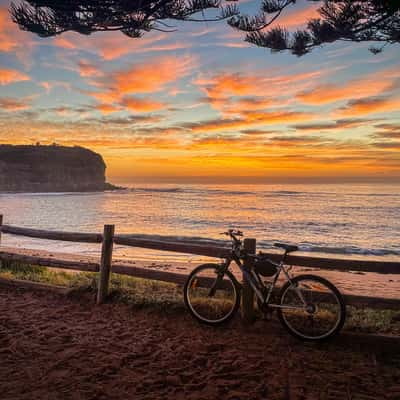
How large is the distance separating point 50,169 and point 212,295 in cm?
13142

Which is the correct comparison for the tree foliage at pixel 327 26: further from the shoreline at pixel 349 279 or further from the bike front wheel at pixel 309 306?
the shoreline at pixel 349 279

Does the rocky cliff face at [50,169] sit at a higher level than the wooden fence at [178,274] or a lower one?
higher

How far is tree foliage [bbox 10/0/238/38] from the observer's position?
5.13m

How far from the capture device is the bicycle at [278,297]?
16.0ft

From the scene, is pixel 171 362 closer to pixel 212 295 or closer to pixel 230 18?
pixel 212 295

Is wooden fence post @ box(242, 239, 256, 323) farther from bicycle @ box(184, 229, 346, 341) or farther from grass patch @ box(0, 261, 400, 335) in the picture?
grass patch @ box(0, 261, 400, 335)

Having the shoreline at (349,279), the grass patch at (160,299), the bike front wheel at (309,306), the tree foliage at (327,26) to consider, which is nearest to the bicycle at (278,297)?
the bike front wheel at (309,306)

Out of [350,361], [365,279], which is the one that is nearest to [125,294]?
[350,361]

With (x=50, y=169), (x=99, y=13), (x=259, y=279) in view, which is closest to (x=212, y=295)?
(x=259, y=279)

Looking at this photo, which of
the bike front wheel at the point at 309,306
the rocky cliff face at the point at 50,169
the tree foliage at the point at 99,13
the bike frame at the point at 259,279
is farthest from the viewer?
the rocky cliff face at the point at 50,169

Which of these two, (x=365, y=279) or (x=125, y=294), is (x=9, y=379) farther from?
(x=365, y=279)

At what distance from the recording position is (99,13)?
5.27m

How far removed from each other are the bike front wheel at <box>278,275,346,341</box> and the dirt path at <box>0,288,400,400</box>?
18 cm

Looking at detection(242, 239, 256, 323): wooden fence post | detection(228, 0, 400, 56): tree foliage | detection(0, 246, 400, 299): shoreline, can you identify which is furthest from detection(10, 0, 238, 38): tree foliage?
detection(0, 246, 400, 299): shoreline
